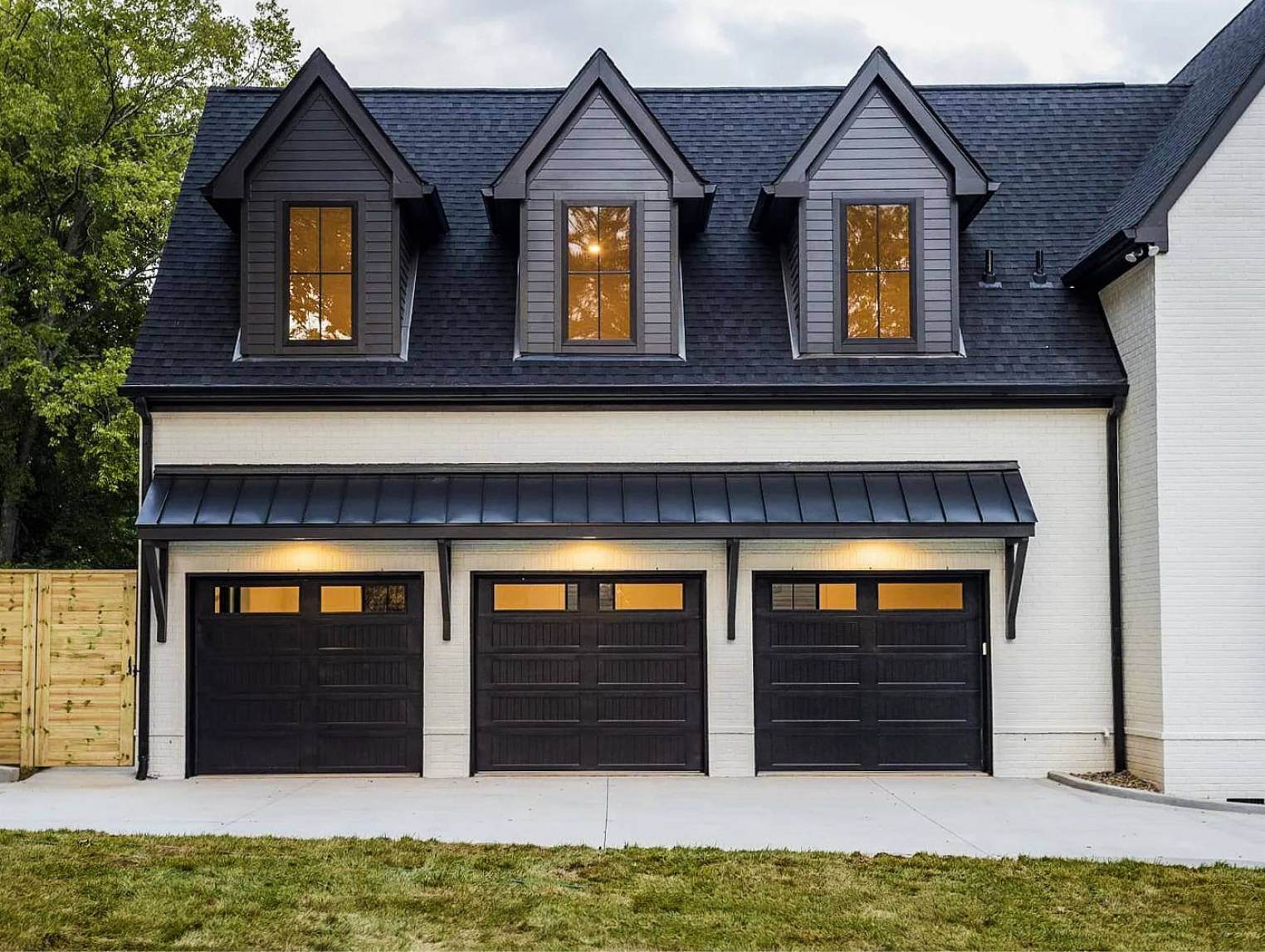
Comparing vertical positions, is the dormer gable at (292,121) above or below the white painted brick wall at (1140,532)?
above

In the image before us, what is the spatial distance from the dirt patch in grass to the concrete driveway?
1.44 feet

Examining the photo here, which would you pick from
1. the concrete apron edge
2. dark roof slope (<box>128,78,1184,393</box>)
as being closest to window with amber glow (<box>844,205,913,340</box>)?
dark roof slope (<box>128,78,1184,393</box>)

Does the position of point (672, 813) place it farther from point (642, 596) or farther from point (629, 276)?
point (629, 276)

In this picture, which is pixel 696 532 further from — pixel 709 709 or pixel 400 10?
pixel 400 10

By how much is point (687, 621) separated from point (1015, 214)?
6.31 m

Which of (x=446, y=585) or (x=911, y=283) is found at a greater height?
(x=911, y=283)

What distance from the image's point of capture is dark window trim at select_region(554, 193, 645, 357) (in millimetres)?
12172

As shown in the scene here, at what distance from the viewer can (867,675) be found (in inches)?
471

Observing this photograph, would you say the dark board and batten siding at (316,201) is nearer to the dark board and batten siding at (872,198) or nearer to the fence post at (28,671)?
the fence post at (28,671)

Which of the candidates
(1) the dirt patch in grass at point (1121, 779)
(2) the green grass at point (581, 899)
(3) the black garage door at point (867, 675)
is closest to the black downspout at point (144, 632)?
(2) the green grass at point (581, 899)

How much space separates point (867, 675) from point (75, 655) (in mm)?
8564

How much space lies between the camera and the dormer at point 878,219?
40.0ft

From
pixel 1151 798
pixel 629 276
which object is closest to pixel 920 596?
pixel 1151 798

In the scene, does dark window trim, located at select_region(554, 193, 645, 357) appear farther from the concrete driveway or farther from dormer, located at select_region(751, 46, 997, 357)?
the concrete driveway
